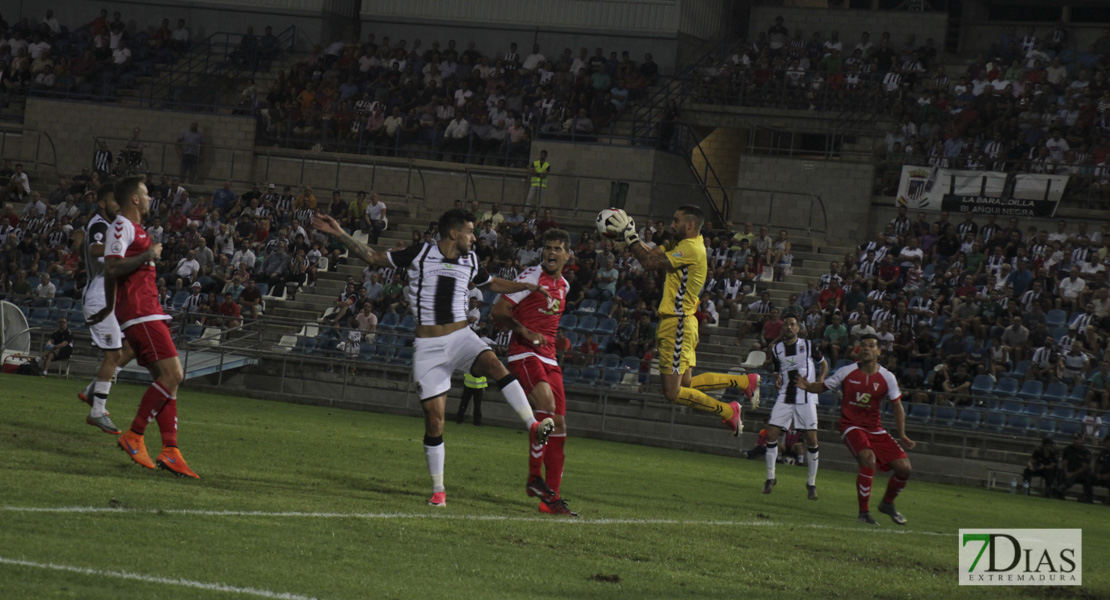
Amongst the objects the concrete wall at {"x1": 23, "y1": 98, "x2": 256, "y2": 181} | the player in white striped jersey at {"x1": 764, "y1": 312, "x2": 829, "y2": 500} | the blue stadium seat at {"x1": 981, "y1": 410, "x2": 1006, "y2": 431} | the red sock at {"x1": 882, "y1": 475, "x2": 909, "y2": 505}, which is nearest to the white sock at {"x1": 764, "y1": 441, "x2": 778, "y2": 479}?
the player in white striped jersey at {"x1": 764, "y1": 312, "x2": 829, "y2": 500}

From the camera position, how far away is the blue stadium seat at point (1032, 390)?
23797mm

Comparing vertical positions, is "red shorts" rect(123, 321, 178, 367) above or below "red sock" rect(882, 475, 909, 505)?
above

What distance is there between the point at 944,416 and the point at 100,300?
16859 millimetres

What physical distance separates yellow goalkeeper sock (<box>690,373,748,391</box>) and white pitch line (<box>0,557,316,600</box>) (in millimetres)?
7959

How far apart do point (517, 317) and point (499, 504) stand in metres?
1.84

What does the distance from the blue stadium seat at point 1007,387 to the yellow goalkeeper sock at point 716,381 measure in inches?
444

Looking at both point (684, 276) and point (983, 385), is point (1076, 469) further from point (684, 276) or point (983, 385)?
point (684, 276)

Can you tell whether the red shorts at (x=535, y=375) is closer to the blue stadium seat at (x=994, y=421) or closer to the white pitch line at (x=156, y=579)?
the white pitch line at (x=156, y=579)

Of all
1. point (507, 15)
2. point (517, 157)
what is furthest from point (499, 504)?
point (507, 15)

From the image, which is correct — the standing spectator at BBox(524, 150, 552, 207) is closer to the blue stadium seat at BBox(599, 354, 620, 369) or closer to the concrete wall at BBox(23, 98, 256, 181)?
the concrete wall at BBox(23, 98, 256, 181)

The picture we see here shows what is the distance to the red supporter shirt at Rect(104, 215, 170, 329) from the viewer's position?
35.3 ft

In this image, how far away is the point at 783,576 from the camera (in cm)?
896

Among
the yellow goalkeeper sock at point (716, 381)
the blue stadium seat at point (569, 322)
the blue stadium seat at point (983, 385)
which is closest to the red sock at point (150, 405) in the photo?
the yellow goalkeeper sock at point (716, 381)

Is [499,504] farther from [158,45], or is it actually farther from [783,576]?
[158,45]
